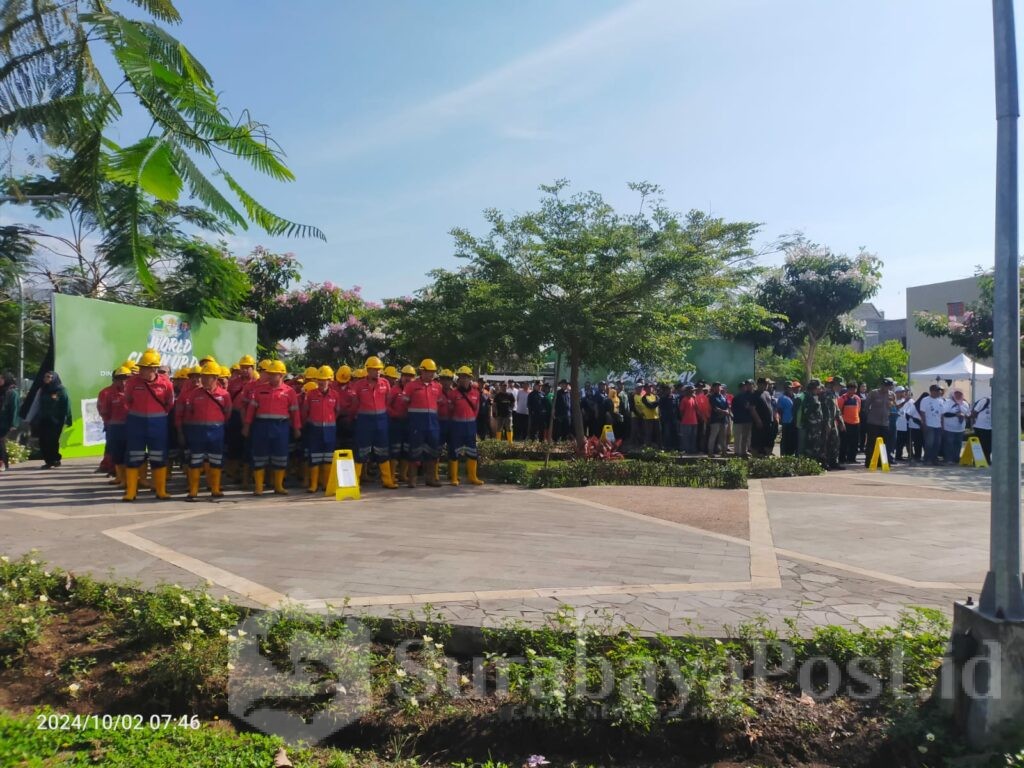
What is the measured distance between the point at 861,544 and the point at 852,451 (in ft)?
33.4

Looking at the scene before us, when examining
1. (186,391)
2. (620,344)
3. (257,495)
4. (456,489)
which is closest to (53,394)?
(186,391)

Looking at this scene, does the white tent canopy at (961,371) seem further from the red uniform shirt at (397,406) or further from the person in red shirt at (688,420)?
the red uniform shirt at (397,406)

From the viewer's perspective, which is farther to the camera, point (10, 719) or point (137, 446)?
point (137, 446)

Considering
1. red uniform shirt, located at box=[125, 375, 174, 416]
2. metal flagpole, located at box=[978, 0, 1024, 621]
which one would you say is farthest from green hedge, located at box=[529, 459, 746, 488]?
metal flagpole, located at box=[978, 0, 1024, 621]

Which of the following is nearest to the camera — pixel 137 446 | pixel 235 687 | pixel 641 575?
pixel 235 687

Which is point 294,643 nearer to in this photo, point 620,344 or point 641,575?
point 641,575

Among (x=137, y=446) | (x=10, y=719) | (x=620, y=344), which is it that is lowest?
(x=10, y=719)

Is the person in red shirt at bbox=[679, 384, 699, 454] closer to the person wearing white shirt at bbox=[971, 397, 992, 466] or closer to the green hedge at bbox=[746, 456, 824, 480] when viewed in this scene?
the green hedge at bbox=[746, 456, 824, 480]

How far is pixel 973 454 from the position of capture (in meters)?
16.5

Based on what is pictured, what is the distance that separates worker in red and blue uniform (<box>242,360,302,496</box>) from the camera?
10.6 m

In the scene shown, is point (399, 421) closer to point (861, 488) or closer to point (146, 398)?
point (146, 398)

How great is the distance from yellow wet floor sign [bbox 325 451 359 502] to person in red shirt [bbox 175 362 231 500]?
154 cm

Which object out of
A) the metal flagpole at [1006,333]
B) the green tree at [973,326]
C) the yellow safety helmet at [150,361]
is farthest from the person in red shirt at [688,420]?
the metal flagpole at [1006,333]

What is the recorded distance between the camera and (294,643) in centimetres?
433
